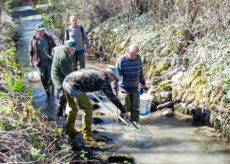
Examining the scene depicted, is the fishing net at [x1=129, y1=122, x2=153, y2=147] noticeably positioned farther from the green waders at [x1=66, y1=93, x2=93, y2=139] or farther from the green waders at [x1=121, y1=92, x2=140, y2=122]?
the green waders at [x1=66, y1=93, x2=93, y2=139]

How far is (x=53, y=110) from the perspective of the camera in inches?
291

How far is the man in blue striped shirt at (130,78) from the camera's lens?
18.8 feet

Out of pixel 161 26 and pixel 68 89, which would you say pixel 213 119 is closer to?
pixel 68 89

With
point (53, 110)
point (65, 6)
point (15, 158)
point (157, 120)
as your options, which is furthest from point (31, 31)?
point (15, 158)

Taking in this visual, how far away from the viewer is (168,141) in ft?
19.4

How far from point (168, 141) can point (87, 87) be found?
7.13ft

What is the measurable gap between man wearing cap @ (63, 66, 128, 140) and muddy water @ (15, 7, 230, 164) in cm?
72

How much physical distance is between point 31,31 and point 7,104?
16664 mm

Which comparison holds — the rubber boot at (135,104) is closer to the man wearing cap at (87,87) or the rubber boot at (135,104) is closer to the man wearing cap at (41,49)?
the man wearing cap at (87,87)

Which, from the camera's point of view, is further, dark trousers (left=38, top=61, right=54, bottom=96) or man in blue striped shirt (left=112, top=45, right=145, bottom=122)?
dark trousers (left=38, top=61, right=54, bottom=96)

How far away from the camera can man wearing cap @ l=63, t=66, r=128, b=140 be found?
4.80 metres

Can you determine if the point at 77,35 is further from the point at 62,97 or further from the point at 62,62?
the point at 62,62

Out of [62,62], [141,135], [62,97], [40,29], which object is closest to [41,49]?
[40,29]

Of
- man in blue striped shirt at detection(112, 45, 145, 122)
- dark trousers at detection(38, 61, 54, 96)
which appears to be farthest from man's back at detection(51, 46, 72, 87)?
dark trousers at detection(38, 61, 54, 96)
